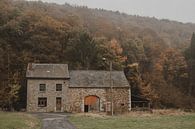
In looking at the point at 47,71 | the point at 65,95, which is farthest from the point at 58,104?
the point at 47,71

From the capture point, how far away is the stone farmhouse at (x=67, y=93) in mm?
51531

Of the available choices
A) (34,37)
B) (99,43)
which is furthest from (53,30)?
(99,43)

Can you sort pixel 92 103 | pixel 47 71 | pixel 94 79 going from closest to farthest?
pixel 92 103, pixel 47 71, pixel 94 79

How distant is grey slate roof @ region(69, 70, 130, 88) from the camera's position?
5241 cm

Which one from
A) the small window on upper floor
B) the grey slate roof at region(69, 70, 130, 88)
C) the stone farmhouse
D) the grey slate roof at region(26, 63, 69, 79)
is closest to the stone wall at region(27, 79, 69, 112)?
the stone farmhouse

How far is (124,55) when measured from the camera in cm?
7038

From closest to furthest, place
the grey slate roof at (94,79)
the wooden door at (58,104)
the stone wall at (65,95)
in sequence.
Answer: the stone wall at (65,95)
the wooden door at (58,104)
the grey slate roof at (94,79)

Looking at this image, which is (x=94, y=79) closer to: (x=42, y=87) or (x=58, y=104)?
(x=58, y=104)

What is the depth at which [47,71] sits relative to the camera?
52906 mm

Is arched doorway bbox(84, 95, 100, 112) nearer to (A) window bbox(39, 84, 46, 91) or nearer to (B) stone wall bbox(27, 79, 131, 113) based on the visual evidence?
(B) stone wall bbox(27, 79, 131, 113)

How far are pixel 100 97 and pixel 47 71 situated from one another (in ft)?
27.7

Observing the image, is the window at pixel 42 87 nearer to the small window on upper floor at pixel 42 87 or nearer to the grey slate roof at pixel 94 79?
the small window on upper floor at pixel 42 87

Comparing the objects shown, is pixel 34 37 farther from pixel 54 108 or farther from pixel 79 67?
pixel 54 108

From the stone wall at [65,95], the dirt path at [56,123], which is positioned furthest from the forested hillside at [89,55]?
the dirt path at [56,123]
